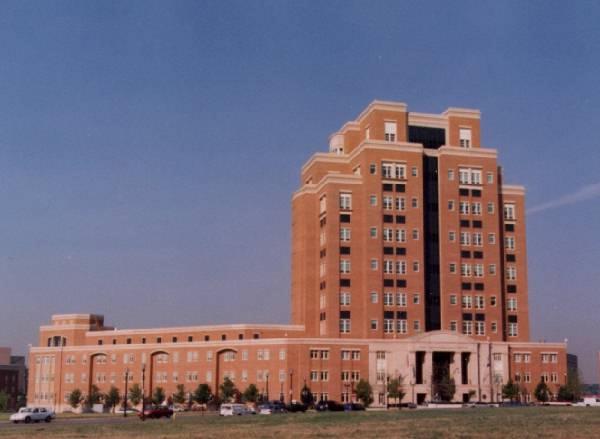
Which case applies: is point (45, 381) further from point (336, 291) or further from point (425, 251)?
→ point (425, 251)

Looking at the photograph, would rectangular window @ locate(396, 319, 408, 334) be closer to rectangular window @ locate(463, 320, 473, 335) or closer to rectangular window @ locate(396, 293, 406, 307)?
rectangular window @ locate(396, 293, 406, 307)

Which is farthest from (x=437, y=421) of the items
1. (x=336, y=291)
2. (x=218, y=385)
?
(x=218, y=385)

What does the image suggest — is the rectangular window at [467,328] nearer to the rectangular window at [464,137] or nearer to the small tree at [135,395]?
the rectangular window at [464,137]

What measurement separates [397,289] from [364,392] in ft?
67.5

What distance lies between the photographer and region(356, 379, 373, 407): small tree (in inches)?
5271

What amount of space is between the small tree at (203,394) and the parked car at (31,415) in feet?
172

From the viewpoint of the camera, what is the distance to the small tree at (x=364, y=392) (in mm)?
133875

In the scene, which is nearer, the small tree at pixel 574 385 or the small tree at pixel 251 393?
the small tree at pixel 251 393

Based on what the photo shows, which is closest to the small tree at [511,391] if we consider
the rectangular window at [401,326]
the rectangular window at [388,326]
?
the rectangular window at [401,326]

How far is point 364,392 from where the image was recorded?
134375 mm

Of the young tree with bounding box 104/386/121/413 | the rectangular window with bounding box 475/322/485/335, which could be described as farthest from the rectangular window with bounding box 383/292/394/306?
the young tree with bounding box 104/386/121/413

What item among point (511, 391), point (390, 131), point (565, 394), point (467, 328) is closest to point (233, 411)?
point (511, 391)

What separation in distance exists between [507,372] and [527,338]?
10679mm

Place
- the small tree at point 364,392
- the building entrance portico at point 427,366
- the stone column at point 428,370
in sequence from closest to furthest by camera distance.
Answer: the small tree at point 364,392
the building entrance portico at point 427,366
the stone column at point 428,370
